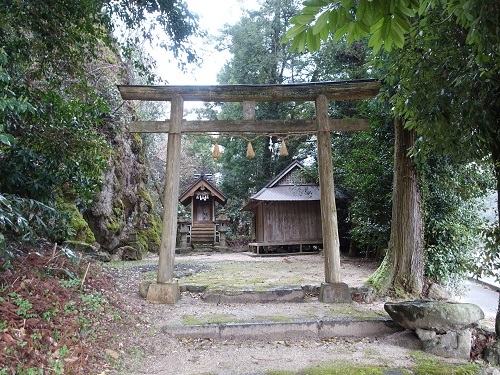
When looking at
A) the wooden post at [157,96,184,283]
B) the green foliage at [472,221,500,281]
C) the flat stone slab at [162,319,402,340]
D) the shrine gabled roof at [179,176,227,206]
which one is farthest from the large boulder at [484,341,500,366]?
the shrine gabled roof at [179,176,227,206]

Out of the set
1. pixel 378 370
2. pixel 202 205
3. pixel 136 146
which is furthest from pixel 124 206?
pixel 378 370

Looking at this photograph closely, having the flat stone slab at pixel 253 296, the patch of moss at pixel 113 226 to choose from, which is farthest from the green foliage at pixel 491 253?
the patch of moss at pixel 113 226

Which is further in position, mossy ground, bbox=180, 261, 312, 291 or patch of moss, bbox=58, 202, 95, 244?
patch of moss, bbox=58, 202, 95, 244

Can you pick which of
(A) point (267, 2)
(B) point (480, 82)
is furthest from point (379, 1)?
(A) point (267, 2)

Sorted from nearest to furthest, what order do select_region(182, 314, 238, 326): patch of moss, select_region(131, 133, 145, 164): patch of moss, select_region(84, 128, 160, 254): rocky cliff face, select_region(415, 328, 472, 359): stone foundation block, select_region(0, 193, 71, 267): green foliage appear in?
select_region(0, 193, 71, 267): green foliage
select_region(415, 328, 472, 359): stone foundation block
select_region(182, 314, 238, 326): patch of moss
select_region(84, 128, 160, 254): rocky cliff face
select_region(131, 133, 145, 164): patch of moss

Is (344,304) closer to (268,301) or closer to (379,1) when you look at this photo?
(268,301)

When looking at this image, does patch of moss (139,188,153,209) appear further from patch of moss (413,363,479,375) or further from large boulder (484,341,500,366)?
large boulder (484,341,500,366)

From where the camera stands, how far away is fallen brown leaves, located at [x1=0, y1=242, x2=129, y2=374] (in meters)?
2.75

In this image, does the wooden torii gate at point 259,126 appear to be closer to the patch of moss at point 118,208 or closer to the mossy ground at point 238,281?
the mossy ground at point 238,281

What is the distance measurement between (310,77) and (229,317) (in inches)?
557

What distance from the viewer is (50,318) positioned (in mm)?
3285

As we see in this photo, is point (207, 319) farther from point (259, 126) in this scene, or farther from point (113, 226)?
point (113, 226)

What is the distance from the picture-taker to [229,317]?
478 cm

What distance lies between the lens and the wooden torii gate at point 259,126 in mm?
5691
